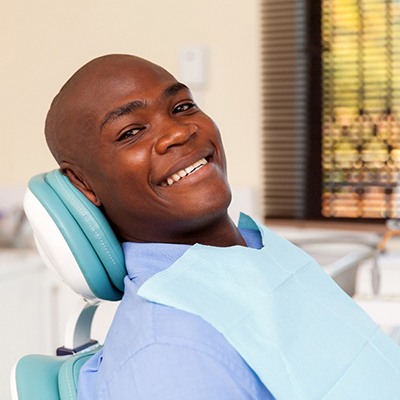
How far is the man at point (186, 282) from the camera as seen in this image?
0.98 meters

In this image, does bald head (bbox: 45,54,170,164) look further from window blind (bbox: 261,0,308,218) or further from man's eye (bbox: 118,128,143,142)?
window blind (bbox: 261,0,308,218)

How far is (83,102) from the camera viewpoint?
1.18 m

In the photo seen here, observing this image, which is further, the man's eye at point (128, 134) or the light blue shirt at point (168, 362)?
the man's eye at point (128, 134)

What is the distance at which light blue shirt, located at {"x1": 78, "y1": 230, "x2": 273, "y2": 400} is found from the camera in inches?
36.9

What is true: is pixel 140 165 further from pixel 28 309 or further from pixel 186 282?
pixel 28 309

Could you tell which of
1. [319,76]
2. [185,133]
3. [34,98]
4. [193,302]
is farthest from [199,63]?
[193,302]

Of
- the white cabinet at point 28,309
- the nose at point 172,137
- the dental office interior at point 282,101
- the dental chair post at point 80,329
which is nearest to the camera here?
the nose at point 172,137

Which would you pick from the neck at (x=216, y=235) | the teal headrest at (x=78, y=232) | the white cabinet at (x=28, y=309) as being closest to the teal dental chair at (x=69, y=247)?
the teal headrest at (x=78, y=232)

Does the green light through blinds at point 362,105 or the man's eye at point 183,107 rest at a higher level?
the man's eye at point 183,107

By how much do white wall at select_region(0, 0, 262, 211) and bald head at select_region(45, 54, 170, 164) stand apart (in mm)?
1673

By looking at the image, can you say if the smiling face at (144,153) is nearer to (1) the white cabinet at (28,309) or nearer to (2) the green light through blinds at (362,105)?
(1) the white cabinet at (28,309)

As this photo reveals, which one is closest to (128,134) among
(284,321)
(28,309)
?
(284,321)

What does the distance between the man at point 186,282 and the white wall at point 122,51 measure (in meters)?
1.62

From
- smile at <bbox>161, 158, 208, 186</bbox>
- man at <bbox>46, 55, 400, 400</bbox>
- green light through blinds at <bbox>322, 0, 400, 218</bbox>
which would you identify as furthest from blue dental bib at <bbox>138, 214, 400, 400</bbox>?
green light through blinds at <bbox>322, 0, 400, 218</bbox>
